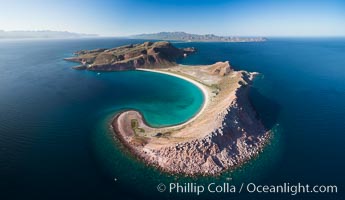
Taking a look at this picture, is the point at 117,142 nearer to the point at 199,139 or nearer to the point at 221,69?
the point at 199,139

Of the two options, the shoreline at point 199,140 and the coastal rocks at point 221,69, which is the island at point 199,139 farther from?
the coastal rocks at point 221,69

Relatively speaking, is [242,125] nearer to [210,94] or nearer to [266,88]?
[210,94]

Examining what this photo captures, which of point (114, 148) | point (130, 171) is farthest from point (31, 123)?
point (130, 171)

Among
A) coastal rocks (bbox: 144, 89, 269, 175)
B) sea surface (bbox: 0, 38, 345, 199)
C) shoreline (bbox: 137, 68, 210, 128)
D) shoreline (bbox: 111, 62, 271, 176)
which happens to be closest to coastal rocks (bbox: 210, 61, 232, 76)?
shoreline (bbox: 137, 68, 210, 128)

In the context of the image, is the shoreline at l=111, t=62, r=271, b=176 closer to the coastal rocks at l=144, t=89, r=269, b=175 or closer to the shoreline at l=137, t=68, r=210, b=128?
the coastal rocks at l=144, t=89, r=269, b=175

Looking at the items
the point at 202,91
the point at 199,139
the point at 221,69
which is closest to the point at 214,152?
the point at 199,139

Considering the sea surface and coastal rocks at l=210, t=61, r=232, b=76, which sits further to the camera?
coastal rocks at l=210, t=61, r=232, b=76
